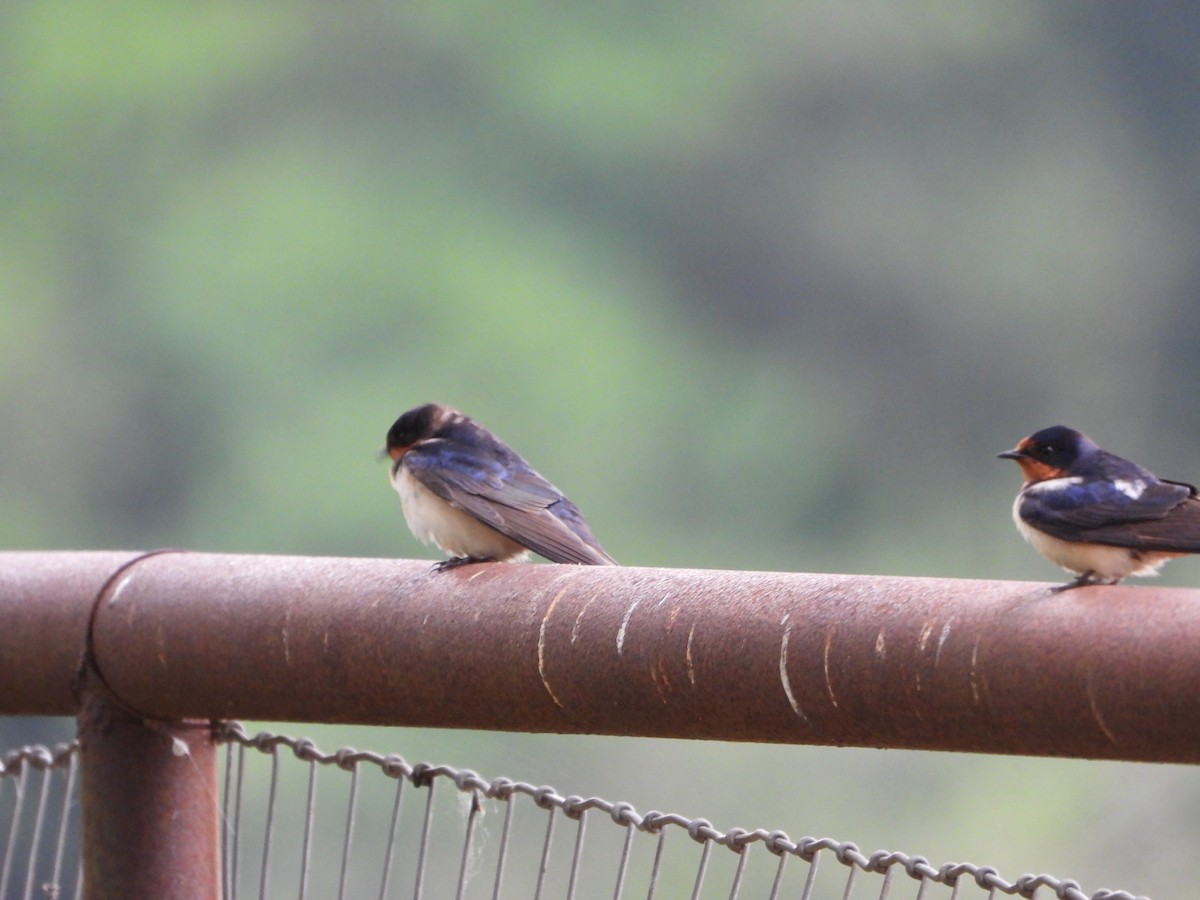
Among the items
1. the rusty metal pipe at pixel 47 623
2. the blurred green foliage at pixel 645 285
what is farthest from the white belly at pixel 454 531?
the blurred green foliage at pixel 645 285

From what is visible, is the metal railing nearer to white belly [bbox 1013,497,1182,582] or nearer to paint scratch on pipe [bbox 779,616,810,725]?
paint scratch on pipe [bbox 779,616,810,725]

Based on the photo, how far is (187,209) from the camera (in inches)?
509

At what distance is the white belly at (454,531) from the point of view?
207 cm

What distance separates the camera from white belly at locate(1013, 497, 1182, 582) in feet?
5.00

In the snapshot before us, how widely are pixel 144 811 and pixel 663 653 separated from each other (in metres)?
0.45

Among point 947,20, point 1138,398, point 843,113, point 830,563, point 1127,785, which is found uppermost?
point 947,20

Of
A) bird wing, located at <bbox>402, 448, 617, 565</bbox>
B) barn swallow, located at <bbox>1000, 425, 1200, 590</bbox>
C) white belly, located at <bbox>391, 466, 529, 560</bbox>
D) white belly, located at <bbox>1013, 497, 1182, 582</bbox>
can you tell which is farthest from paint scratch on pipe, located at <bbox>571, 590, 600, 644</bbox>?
white belly, located at <bbox>391, 466, 529, 560</bbox>

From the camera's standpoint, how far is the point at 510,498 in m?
2.10

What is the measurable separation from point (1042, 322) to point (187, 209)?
22.1 ft

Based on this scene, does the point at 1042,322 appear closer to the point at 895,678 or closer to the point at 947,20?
the point at 947,20

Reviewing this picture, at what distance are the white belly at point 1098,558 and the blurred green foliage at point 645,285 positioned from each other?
22.4 feet

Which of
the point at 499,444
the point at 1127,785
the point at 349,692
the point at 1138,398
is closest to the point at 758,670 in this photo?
the point at 349,692

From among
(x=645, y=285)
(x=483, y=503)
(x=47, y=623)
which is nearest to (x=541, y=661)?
(x=47, y=623)

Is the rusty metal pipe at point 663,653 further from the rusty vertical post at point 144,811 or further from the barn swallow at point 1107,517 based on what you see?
the barn swallow at point 1107,517
